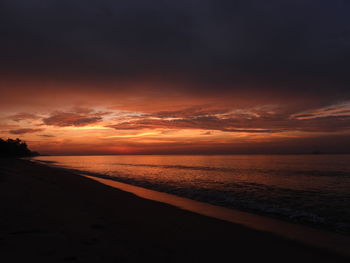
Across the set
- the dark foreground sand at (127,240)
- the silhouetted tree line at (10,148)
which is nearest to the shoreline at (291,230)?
the dark foreground sand at (127,240)

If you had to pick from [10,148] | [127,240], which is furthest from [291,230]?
[10,148]

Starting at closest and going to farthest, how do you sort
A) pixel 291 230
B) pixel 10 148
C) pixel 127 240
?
pixel 127 240 < pixel 291 230 < pixel 10 148

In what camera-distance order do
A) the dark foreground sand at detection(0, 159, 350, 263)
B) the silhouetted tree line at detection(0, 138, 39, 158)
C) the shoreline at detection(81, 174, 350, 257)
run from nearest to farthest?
the dark foreground sand at detection(0, 159, 350, 263) < the shoreline at detection(81, 174, 350, 257) < the silhouetted tree line at detection(0, 138, 39, 158)

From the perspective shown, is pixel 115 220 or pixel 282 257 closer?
pixel 282 257

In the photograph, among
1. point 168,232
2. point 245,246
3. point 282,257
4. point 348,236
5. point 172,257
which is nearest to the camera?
point 172,257

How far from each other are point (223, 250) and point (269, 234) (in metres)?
2.68

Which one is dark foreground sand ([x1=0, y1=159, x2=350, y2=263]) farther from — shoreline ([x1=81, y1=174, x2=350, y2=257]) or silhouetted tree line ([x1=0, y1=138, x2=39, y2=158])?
silhouetted tree line ([x1=0, y1=138, x2=39, y2=158])

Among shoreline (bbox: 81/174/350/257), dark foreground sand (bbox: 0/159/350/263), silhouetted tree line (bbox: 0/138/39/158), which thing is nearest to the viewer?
dark foreground sand (bbox: 0/159/350/263)

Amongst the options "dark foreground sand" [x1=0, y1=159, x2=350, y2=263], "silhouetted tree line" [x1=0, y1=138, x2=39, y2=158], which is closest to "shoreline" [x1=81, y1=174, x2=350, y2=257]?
"dark foreground sand" [x1=0, y1=159, x2=350, y2=263]

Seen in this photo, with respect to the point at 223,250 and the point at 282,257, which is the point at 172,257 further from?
the point at 282,257

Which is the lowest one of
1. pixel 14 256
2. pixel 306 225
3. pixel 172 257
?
pixel 306 225

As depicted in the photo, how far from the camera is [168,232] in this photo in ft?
24.2

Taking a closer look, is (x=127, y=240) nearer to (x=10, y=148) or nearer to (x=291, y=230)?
(x=291, y=230)

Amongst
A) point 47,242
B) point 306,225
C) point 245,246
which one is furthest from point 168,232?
point 306,225
